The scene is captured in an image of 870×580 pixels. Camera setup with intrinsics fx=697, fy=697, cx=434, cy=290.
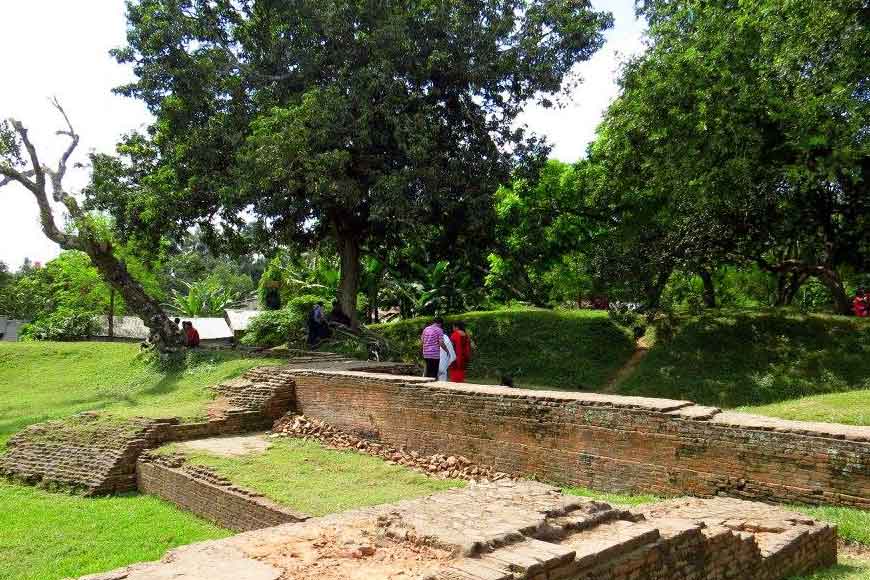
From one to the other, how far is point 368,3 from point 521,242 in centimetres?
912

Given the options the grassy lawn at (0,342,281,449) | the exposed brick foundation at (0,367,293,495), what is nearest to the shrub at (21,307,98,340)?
the grassy lawn at (0,342,281,449)

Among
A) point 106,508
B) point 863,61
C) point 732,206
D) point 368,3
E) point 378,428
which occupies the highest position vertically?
point 368,3

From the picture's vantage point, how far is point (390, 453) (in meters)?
9.44

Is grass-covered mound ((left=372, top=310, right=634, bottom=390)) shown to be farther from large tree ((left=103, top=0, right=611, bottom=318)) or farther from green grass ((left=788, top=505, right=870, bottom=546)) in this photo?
green grass ((left=788, top=505, right=870, bottom=546))

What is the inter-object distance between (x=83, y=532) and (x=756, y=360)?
41.6ft

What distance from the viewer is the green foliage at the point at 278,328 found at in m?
19.6

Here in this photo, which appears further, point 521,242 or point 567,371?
point 521,242

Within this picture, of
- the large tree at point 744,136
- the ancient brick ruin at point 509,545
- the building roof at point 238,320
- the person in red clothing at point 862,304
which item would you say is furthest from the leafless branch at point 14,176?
the person in red clothing at point 862,304

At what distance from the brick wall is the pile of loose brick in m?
0.13

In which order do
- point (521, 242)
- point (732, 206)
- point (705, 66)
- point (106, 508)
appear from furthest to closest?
point (521, 242) → point (732, 206) → point (705, 66) → point (106, 508)

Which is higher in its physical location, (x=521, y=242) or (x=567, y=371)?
(x=521, y=242)

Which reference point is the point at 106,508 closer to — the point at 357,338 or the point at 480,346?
the point at 357,338

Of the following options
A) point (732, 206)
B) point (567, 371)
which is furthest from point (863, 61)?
point (567, 371)

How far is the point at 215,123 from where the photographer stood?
16266 mm
